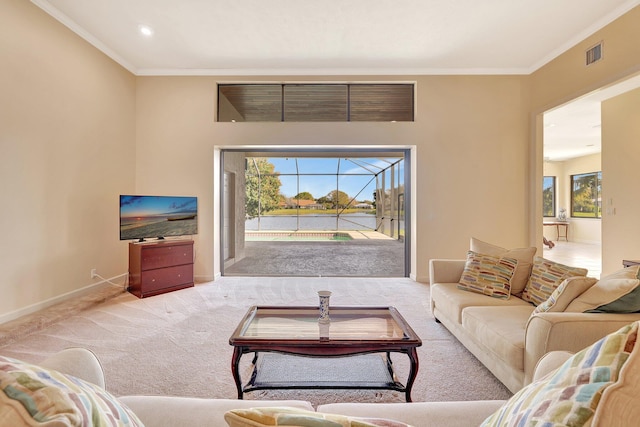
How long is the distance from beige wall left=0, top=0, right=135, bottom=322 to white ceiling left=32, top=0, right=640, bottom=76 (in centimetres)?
42

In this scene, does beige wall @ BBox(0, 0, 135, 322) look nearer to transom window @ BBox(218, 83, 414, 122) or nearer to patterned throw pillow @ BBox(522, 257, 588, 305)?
transom window @ BBox(218, 83, 414, 122)

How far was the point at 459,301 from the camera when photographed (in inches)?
101

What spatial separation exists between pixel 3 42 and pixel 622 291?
5.33 metres

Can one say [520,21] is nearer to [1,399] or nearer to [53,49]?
[1,399]

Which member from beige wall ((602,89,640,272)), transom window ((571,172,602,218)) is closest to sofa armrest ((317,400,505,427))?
beige wall ((602,89,640,272))

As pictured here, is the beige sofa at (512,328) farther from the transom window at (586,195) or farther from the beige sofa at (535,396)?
the transom window at (586,195)

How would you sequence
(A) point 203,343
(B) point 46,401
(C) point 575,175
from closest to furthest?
1. (B) point 46,401
2. (A) point 203,343
3. (C) point 575,175

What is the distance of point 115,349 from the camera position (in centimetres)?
255

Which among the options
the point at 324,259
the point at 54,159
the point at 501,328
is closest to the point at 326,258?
the point at 324,259

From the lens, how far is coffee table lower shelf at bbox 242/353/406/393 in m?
1.92

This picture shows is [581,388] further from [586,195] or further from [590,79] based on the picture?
[586,195]

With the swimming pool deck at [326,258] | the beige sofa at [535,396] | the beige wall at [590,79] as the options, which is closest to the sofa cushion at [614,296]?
the beige sofa at [535,396]

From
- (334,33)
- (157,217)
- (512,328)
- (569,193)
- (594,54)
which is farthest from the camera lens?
(569,193)

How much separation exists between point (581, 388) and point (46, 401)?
3.07 ft
